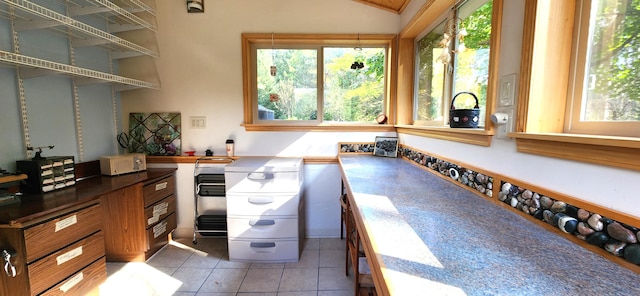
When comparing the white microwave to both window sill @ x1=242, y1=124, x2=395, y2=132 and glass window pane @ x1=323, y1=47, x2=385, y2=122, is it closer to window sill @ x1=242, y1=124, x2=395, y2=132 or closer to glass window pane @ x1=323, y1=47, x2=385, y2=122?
window sill @ x1=242, y1=124, x2=395, y2=132

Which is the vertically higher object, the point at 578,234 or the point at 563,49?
the point at 563,49

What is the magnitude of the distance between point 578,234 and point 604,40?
24.9 inches

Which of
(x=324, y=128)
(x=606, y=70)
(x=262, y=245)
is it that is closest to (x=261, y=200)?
(x=262, y=245)

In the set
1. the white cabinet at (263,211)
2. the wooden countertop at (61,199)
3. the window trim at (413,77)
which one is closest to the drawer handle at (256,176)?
the white cabinet at (263,211)

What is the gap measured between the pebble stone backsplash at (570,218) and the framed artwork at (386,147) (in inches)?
43.8

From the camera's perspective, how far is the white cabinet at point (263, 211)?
84.1 inches

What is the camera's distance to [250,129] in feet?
8.50

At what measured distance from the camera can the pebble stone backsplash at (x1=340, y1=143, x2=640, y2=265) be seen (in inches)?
25.6

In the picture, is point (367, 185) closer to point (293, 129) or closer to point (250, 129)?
point (293, 129)

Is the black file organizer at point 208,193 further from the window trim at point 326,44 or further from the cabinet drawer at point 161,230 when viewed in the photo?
the window trim at point 326,44

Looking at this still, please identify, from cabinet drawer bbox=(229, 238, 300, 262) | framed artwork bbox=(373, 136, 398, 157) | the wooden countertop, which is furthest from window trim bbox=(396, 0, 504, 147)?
the wooden countertop

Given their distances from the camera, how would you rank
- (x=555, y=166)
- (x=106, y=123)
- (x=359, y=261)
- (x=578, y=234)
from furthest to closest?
1. (x=106, y=123)
2. (x=359, y=261)
3. (x=555, y=166)
4. (x=578, y=234)

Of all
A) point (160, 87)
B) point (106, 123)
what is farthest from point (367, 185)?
point (106, 123)

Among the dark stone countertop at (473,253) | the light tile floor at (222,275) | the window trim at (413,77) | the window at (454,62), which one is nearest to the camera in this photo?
the dark stone countertop at (473,253)
